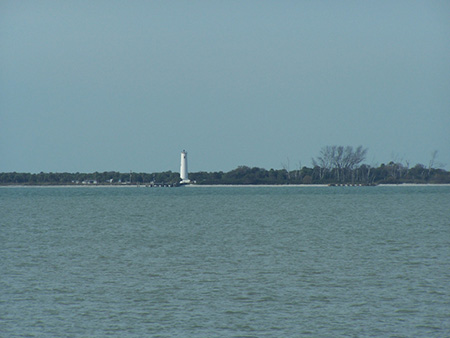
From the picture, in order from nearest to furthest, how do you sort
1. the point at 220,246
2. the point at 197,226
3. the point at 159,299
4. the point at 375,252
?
the point at 159,299 < the point at 375,252 < the point at 220,246 < the point at 197,226

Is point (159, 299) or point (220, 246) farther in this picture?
point (220, 246)

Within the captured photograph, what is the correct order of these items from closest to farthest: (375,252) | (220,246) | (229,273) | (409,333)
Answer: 1. (409,333)
2. (229,273)
3. (375,252)
4. (220,246)

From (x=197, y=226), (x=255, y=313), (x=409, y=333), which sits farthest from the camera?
(x=197, y=226)

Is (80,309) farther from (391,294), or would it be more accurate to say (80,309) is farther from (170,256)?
(170,256)

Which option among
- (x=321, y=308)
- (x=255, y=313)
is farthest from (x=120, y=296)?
(x=321, y=308)

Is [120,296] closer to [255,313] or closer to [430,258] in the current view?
[255,313]

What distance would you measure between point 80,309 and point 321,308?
7.21 m

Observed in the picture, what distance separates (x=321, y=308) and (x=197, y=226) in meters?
33.8

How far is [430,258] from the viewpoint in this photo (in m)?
30.1

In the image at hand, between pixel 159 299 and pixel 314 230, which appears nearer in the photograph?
pixel 159 299

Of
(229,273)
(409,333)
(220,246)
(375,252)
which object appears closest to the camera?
(409,333)

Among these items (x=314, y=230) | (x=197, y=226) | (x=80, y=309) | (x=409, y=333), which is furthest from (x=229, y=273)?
(x=197, y=226)

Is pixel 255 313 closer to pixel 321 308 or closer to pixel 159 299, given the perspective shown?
pixel 321 308

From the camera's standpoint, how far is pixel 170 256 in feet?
104
